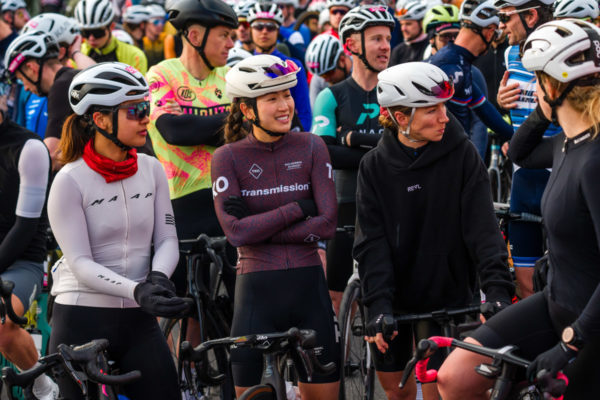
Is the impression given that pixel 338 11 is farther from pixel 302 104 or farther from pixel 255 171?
pixel 255 171

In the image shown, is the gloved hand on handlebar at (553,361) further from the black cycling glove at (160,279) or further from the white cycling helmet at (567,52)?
the black cycling glove at (160,279)

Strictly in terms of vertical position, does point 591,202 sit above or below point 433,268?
above

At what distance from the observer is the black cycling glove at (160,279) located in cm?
461

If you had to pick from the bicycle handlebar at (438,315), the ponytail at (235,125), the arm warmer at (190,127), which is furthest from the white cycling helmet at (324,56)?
the bicycle handlebar at (438,315)

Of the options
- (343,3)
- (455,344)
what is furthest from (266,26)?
(455,344)

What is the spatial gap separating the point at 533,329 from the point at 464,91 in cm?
320

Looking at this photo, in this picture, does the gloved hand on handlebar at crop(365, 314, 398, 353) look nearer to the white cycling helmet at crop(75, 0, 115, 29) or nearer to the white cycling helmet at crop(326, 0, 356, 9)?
the white cycling helmet at crop(75, 0, 115, 29)

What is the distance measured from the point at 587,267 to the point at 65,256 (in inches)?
104

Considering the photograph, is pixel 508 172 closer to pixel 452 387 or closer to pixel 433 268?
pixel 433 268

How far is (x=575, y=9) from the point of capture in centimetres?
748

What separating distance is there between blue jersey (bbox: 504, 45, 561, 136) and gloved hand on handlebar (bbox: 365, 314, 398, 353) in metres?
2.27

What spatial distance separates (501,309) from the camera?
463 centimetres

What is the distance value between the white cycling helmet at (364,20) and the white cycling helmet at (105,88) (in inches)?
106

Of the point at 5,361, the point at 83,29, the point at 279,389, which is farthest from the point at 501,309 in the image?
the point at 83,29
